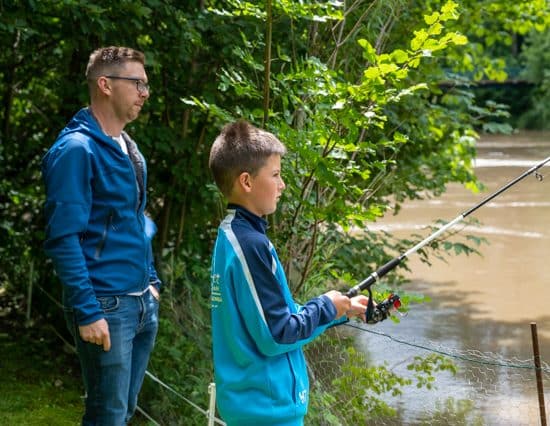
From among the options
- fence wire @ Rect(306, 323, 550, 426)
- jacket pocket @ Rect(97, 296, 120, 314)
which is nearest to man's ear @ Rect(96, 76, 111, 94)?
jacket pocket @ Rect(97, 296, 120, 314)

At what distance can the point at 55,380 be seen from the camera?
19.6 ft

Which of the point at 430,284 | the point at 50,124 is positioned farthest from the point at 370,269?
the point at 430,284

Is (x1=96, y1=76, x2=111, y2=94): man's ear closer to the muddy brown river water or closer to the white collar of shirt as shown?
the white collar of shirt

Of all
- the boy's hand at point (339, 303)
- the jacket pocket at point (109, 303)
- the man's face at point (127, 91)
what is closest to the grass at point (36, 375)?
the jacket pocket at point (109, 303)

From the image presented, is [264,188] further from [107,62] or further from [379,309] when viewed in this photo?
[107,62]

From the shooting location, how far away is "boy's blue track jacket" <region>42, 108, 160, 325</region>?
2.97 metres

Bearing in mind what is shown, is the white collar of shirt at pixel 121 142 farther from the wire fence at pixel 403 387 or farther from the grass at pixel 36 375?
the grass at pixel 36 375

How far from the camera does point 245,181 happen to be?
8.50 feet

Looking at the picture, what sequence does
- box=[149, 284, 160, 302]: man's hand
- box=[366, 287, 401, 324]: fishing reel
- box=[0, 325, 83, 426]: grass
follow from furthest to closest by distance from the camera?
box=[0, 325, 83, 426]: grass → box=[149, 284, 160, 302]: man's hand → box=[366, 287, 401, 324]: fishing reel

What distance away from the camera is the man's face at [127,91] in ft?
10.6

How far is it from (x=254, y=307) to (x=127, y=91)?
1.08 meters

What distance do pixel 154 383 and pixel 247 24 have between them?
1.94 metres

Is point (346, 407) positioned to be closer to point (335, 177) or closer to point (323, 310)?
point (335, 177)

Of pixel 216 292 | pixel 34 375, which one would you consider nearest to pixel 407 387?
pixel 34 375
